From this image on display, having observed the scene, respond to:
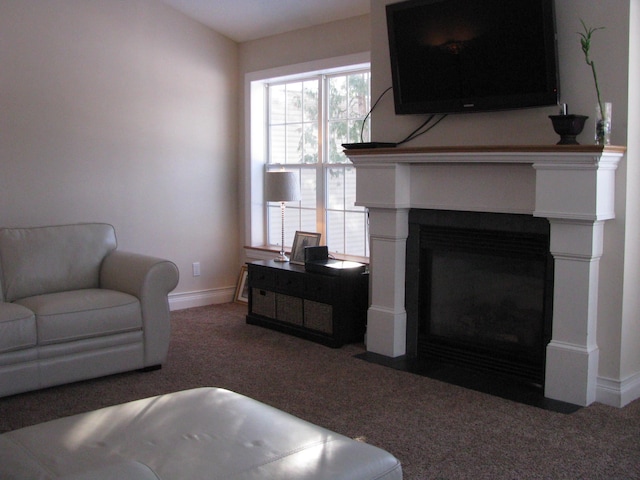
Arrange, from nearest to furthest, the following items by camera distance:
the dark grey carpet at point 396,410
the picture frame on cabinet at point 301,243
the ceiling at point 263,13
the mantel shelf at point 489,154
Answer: the dark grey carpet at point 396,410 → the mantel shelf at point 489,154 → the ceiling at point 263,13 → the picture frame on cabinet at point 301,243

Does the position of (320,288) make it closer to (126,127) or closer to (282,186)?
(282,186)

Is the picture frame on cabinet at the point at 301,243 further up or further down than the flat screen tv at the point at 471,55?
further down

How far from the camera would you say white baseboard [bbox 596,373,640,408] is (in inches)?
135

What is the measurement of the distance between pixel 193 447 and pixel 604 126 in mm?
2428

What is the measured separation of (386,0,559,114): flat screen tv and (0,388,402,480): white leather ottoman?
2230 mm

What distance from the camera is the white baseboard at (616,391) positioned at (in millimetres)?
3430

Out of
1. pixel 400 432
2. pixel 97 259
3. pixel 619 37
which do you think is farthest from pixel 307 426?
pixel 97 259

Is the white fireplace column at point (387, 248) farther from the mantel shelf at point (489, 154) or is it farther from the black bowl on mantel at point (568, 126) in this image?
the black bowl on mantel at point (568, 126)

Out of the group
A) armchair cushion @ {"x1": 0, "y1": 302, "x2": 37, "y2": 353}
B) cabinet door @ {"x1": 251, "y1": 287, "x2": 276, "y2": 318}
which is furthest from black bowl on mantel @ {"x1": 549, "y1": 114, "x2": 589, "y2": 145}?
armchair cushion @ {"x1": 0, "y1": 302, "x2": 37, "y2": 353}

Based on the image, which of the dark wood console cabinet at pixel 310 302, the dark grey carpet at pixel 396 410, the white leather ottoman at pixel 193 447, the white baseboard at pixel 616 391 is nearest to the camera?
the white leather ottoman at pixel 193 447

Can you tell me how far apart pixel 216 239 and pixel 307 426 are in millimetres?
3989

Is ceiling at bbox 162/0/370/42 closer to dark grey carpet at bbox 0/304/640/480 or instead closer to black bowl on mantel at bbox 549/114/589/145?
black bowl on mantel at bbox 549/114/589/145

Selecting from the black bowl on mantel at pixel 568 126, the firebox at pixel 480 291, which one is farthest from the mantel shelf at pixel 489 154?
the firebox at pixel 480 291

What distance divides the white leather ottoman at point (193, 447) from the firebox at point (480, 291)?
1.99 m
